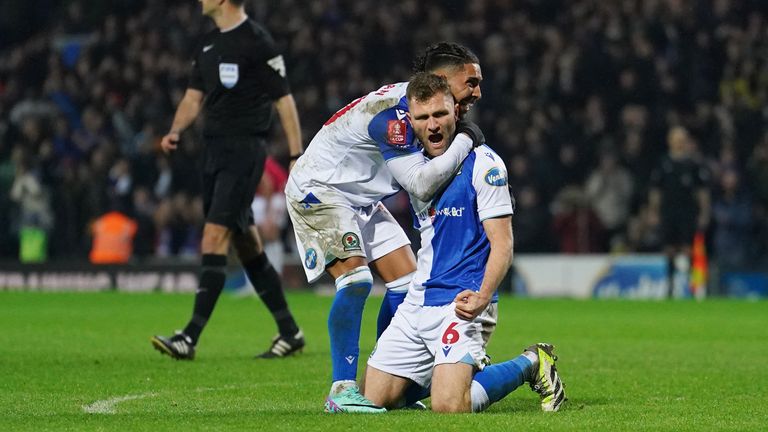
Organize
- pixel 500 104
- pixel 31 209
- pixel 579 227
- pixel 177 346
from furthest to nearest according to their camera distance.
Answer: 1. pixel 31 209
2. pixel 500 104
3. pixel 579 227
4. pixel 177 346

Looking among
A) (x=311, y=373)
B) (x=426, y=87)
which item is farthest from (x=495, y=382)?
(x=311, y=373)

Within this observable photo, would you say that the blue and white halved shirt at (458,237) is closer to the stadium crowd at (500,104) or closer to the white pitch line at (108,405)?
the white pitch line at (108,405)

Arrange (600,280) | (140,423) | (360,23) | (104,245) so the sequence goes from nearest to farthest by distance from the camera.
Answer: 1. (140,423)
2. (600,280)
3. (104,245)
4. (360,23)

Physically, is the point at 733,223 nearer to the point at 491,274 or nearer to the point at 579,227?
the point at 579,227

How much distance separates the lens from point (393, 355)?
21.6 feet

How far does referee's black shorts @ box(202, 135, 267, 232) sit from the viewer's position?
9.39m

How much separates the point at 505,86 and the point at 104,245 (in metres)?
6.40

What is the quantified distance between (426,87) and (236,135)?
11.4ft

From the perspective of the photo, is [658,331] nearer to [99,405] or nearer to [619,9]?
[99,405]

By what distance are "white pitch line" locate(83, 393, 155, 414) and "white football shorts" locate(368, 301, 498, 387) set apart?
3.97 ft

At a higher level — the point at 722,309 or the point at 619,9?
the point at 619,9

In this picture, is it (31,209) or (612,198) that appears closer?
(612,198)

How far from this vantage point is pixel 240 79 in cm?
962

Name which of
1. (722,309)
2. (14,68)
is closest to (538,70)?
(722,309)
